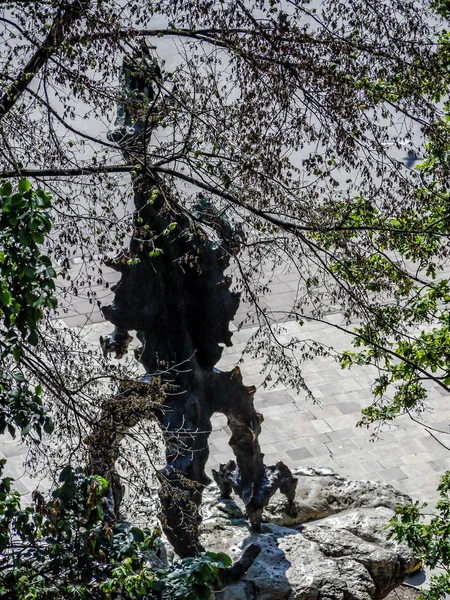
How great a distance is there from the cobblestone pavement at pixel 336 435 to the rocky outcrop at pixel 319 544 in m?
3.06

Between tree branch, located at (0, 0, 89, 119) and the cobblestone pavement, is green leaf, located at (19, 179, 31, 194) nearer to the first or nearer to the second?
tree branch, located at (0, 0, 89, 119)

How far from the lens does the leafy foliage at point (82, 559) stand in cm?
538

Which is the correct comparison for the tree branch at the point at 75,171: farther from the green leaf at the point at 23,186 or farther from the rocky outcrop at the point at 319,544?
the rocky outcrop at the point at 319,544

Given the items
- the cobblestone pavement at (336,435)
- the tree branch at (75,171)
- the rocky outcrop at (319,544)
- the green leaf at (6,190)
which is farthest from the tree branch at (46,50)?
the cobblestone pavement at (336,435)

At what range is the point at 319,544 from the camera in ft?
32.7

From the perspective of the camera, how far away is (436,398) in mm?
16188

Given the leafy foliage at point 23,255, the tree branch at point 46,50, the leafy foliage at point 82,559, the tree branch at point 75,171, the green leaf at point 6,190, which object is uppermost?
the tree branch at point 46,50

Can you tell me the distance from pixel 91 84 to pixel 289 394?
8.97 metres

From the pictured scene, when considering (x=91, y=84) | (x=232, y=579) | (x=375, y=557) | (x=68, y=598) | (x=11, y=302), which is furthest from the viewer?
(x=375, y=557)

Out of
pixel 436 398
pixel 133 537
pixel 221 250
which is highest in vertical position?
pixel 436 398

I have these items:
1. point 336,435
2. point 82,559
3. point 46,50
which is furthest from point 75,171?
point 336,435

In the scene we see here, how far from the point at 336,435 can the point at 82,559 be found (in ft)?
32.5

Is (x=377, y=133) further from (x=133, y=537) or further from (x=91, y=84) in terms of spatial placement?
(x=133, y=537)

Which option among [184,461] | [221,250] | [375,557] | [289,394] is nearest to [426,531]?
[375,557]
